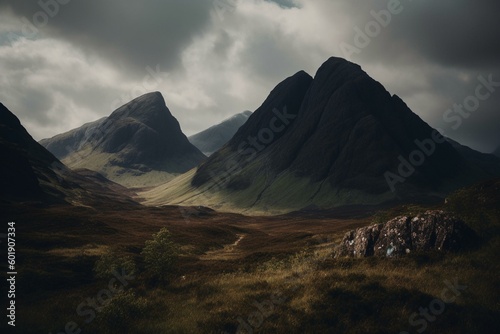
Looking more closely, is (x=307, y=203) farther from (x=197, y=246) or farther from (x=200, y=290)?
(x=200, y=290)

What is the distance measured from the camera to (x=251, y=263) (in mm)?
26922

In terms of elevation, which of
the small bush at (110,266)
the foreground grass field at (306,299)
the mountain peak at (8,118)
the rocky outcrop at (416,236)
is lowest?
the small bush at (110,266)

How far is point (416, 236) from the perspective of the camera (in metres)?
19.5

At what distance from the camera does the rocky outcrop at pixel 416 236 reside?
18422mm

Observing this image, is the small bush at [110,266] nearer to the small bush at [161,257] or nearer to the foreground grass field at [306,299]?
the foreground grass field at [306,299]

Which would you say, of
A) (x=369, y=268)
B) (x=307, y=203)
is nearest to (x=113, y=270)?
(x=369, y=268)

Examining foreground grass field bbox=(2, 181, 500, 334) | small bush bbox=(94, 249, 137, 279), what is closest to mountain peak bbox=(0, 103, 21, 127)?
small bush bbox=(94, 249, 137, 279)

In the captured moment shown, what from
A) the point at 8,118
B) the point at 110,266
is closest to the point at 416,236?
the point at 110,266

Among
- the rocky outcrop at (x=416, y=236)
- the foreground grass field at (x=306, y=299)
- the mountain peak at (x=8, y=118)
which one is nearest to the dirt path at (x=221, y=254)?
the foreground grass field at (x=306, y=299)

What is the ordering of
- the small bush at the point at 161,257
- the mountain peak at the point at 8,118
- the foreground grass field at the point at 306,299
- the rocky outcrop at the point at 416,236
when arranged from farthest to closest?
the mountain peak at the point at 8,118
the small bush at the point at 161,257
the rocky outcrop at the point at 416,236
the foreground grass field at the point at 306,299

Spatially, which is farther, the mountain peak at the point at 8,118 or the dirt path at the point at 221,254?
the mountain peak at the point at 8,118

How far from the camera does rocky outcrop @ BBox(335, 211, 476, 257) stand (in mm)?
18422

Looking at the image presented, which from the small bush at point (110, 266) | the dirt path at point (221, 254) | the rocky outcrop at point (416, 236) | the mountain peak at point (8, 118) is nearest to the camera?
the rocky outcrop at point (416, 236)

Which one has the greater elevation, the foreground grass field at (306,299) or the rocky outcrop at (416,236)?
the rocky outcrop at (416,236)
